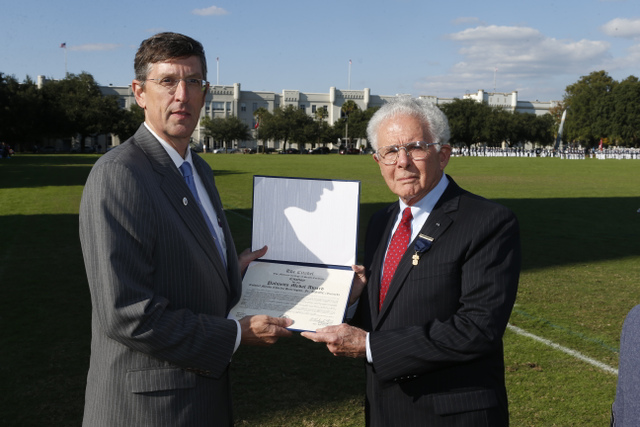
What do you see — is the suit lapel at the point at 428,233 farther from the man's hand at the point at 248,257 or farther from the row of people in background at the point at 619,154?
the row of people in background at the point at 619,154

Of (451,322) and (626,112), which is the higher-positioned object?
(626,112)

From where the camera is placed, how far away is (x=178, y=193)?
214 cm

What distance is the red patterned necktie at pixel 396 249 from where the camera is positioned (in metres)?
2.44

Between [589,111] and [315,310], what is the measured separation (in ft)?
310

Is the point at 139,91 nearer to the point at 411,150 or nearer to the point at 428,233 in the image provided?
the point at 411,150

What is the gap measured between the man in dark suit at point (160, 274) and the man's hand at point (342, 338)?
0.15 m

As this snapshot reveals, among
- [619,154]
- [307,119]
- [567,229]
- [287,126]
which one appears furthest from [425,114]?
[307,119]

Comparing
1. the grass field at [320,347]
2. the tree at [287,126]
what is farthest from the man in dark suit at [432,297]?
the tree at [287,126]

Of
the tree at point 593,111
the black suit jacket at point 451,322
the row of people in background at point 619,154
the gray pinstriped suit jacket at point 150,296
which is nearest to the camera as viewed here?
the gray pinstriped suit jacket at point 150,296

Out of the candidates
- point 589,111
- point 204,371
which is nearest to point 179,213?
point 204,371

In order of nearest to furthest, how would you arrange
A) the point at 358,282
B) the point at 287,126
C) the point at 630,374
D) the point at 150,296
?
the point at 630,374 < the point at 150,296 < the point at 358,282 < the point at 287,126

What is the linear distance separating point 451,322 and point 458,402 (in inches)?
12.7

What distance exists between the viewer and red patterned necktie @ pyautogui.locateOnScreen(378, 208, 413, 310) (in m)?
2.44

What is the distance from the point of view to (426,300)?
226cm
